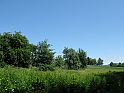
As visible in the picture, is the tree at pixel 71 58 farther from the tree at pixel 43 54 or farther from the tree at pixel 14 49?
the tree at pixel 14 49

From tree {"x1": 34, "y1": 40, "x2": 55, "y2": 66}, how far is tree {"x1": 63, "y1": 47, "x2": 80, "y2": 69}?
22.5m

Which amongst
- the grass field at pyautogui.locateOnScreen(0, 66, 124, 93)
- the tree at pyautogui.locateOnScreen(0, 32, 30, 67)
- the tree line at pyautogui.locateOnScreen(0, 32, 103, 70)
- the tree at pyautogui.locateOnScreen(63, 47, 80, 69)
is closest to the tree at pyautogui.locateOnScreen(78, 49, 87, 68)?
the tree at pyautogui.locateOnScreen(63, 47, 80, 69)

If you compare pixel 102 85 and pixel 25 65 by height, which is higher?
pixel 25 65

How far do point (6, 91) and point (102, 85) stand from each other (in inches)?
677

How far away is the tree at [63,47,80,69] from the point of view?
331 feet

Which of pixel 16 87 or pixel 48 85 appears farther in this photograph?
pixel 48 85

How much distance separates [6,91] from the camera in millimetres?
15430

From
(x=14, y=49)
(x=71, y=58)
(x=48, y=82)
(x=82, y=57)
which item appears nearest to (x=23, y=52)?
(x=14, y=49)

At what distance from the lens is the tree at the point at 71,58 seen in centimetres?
10075

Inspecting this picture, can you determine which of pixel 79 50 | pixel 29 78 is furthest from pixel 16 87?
pixel 79 50

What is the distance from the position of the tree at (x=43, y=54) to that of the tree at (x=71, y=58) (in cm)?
2251

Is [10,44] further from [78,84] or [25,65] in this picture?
[78,84]

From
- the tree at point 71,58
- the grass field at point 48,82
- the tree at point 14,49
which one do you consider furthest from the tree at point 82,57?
the grass field at point 48,82

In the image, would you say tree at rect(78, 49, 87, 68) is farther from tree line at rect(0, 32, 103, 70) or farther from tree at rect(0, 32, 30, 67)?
tree at rect(0, 32, 30, 67)
